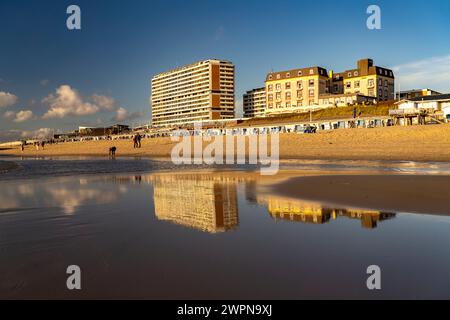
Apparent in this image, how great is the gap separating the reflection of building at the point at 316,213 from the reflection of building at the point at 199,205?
1023 mm

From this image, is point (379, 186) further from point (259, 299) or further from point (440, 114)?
point (440, 114)

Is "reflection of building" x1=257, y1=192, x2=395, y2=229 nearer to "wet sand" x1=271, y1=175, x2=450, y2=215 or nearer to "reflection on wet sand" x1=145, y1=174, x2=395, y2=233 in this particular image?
"reflection on wet sand" x1=145, y1=174, x2=395, y2=233

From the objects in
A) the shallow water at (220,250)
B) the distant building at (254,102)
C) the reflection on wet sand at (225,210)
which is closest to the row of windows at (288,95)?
the distant building at (254,102)

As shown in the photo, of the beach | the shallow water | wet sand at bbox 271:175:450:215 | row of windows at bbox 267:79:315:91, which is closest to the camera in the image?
the shallow water

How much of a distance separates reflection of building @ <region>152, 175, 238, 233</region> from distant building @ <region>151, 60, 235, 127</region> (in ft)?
439

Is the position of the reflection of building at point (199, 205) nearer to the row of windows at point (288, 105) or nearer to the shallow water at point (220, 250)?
the shallow water at point (220, 250)

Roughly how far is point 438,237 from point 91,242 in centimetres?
558

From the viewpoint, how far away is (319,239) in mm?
5789

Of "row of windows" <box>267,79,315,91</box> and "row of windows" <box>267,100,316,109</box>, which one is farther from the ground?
"row of windows" <box>267,79,315,91</box>

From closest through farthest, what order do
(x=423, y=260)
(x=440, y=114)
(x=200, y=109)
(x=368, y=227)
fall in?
(x=423, y=260) < (x=368, y=227) < (x=440, y=114) < (x=200, y=109)

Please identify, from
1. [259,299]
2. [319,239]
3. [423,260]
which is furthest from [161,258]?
[423,260]

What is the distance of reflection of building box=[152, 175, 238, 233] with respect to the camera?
7152 mm

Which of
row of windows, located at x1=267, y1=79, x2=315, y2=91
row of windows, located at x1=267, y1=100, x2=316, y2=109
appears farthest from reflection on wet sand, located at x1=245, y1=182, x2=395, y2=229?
row of windows, located at x1=267, y1=79, x2=315, y2=91

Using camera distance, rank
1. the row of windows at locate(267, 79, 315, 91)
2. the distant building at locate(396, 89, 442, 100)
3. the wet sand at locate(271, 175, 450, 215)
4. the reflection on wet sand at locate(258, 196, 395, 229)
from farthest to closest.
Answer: the row of windows at locate(267, 79, 315, 91) → the distant building at locate(396, 89, 442, 100) → the wet sand at locate(271, 175, 450, 215) → the reflection on wet sand at locate(258, 196, 395, 229)
